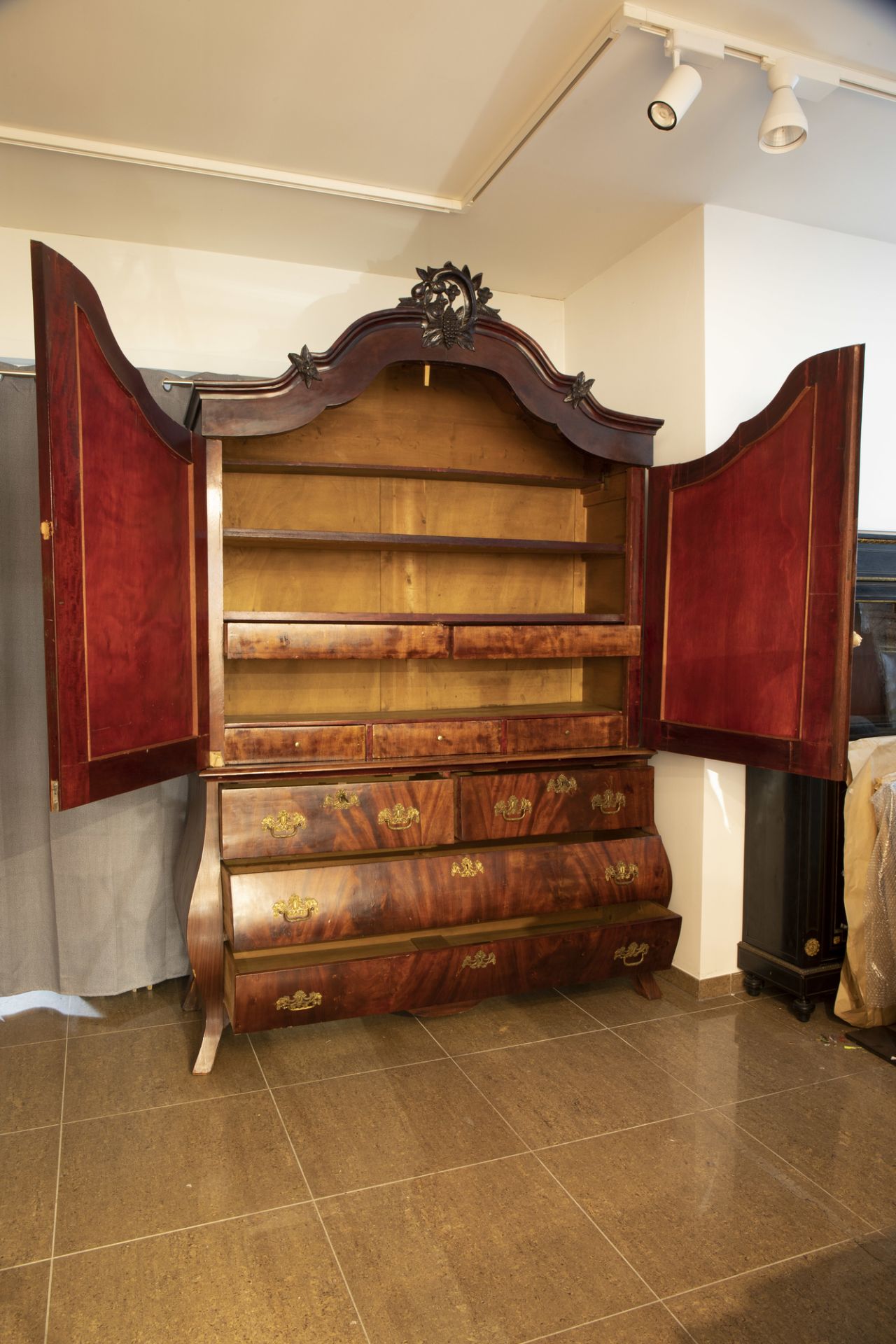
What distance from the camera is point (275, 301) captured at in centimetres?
303

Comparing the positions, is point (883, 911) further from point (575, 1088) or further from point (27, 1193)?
point (27, 1193)

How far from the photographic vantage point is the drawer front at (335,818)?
2326mm

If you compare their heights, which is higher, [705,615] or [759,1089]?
[705,615]

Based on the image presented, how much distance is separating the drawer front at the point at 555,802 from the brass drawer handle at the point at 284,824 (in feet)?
1.57

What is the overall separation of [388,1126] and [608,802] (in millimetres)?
1129

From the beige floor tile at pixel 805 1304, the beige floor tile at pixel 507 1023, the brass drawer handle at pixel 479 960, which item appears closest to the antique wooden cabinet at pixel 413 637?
the brass drawer handle at pixel 479 960

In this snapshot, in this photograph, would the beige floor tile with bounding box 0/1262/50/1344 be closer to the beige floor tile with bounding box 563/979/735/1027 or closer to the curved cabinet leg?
the curved cabinet leg

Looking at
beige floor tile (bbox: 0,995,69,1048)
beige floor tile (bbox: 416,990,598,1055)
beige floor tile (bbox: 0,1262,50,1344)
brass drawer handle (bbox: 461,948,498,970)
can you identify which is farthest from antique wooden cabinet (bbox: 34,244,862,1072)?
beige floor tile (bbox: 0,1262,50,1344)

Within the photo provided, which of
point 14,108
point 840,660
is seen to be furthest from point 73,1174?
point 14,108

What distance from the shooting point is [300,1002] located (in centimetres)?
231

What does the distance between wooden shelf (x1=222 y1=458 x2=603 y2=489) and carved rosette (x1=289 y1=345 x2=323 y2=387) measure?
0.83 feet

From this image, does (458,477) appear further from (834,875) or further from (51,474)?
(834,875)

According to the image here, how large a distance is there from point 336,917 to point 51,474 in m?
1.34

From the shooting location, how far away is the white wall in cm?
274
